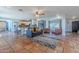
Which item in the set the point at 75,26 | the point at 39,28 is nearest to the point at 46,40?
the point at 39,28

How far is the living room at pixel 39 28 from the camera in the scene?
240cm

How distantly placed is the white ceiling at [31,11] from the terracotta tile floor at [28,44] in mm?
374

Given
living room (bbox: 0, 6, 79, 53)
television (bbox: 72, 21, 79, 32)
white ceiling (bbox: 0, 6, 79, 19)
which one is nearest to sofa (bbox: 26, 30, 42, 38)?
living room (bbox: 0, 6, 79, 53)

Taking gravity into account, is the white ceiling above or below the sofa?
above

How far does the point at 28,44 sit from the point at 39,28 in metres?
0.38

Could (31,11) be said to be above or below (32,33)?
above

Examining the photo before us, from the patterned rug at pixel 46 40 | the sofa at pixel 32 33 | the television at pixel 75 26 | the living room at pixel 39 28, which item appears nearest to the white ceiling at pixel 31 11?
the living room at pixel 39 28

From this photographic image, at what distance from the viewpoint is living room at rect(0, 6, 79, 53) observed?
2404 millimetres

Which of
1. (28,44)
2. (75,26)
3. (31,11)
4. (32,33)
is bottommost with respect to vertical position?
(28,44)

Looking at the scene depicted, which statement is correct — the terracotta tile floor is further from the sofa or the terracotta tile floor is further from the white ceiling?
the white ceiling

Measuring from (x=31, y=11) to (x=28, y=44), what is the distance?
25.1 inches

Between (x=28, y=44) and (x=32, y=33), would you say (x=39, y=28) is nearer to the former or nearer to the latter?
(x=32, y=33)

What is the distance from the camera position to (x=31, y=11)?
7.93 ft
